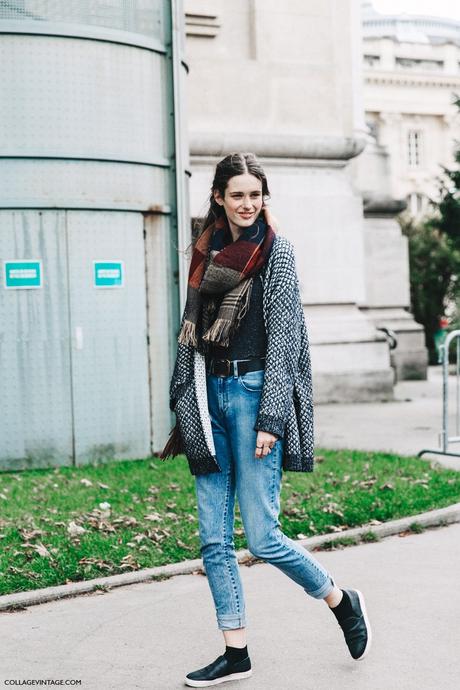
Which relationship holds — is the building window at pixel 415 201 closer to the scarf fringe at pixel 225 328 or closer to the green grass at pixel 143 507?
the green grass at pixel 143 507

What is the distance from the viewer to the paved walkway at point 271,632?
15.0 feet

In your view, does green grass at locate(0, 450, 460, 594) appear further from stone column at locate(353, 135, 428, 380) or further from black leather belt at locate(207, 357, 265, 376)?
stone column at locate(353, 135, 428, 380)

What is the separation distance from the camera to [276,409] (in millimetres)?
4305

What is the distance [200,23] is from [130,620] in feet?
38.9

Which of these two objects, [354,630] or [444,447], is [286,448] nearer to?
[354,630]

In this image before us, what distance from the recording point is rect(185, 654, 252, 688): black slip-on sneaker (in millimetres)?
4461

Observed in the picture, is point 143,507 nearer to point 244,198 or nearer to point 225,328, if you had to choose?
point 225,328

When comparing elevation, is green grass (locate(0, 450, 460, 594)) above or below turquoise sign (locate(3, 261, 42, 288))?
below

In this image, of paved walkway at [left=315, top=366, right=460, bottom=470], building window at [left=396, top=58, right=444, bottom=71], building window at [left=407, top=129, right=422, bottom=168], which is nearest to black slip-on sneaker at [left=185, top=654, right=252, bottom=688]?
paved walkway at [left=315, top=366, right=460, bottom=470]

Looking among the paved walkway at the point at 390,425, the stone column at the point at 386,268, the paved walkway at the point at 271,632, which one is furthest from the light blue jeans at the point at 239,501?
the stone column at the point at 386,268

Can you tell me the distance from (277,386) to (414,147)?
6168cm

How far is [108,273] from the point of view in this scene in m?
10.3

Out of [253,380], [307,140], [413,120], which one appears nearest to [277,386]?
[253,380]

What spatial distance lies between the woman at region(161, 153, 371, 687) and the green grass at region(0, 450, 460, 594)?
6.22ft
